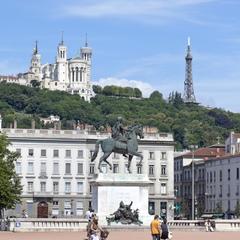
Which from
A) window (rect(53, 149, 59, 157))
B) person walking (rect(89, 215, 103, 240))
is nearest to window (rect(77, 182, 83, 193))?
window (rect(53, 149, 59, 157))

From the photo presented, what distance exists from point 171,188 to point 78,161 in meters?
14.4

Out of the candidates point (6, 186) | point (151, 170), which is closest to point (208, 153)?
point (151, 170)

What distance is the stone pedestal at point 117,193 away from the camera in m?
65.7

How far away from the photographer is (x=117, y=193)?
66.0 m

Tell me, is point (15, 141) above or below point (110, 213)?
above

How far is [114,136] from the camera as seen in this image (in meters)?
66.2

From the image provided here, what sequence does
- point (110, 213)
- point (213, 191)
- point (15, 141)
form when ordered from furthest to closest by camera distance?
1. point (213, 191)
2. point (15, 141)
3. point (110, 213)

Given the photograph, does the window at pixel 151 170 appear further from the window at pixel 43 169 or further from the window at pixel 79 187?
the window at pixel 43 169

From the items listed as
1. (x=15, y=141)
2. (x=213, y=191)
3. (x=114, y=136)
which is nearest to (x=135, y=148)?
(x=114, y=136)

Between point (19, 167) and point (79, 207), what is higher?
point (19, 167)

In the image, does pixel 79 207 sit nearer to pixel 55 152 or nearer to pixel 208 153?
pixel 55 152

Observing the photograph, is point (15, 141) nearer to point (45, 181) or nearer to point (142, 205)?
point (45, 181)

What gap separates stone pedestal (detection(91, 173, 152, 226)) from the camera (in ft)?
216

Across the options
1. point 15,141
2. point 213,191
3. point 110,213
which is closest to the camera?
point 110,213
